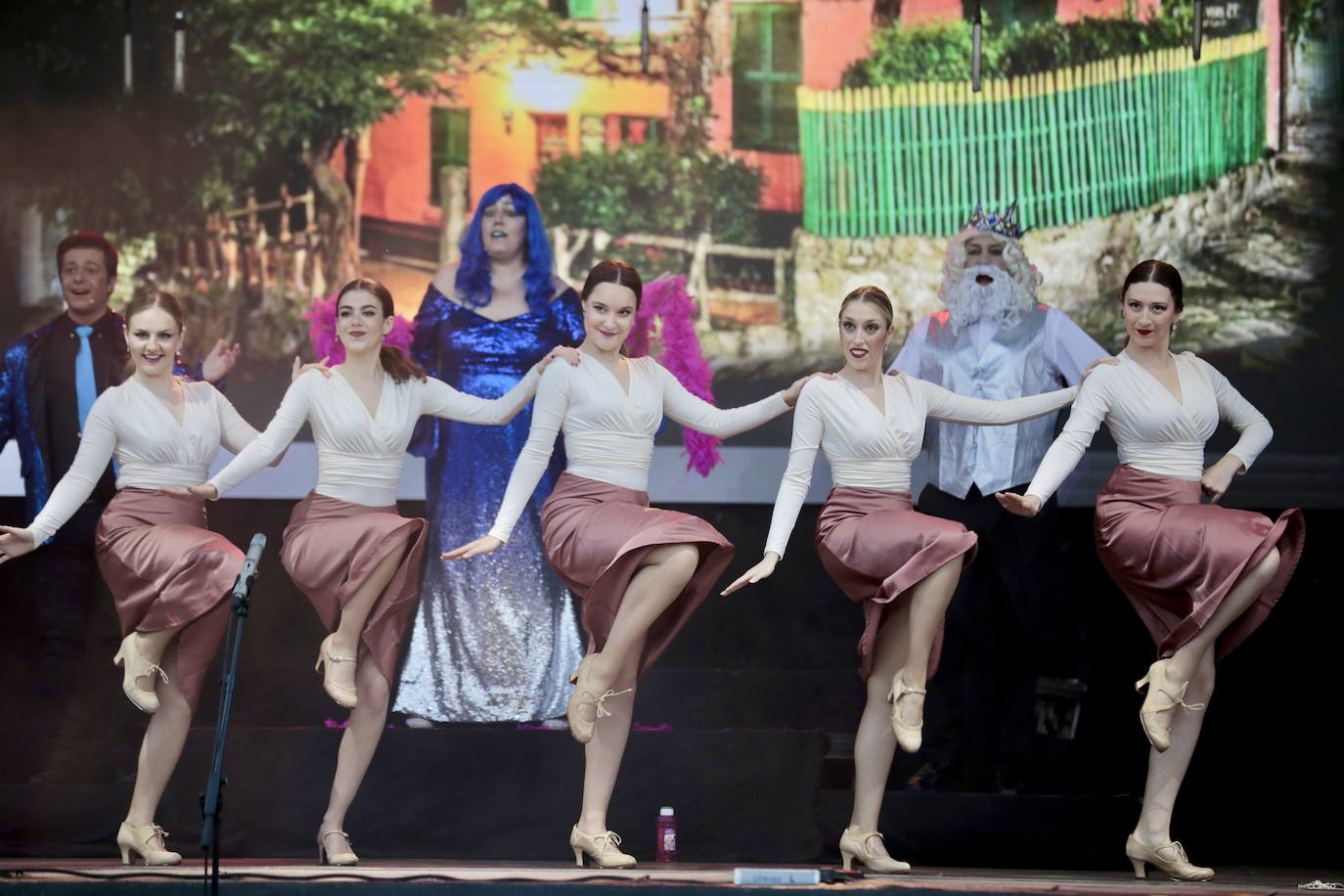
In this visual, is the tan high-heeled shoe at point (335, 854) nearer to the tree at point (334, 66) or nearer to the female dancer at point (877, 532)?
the female dancer at point (877, 532)

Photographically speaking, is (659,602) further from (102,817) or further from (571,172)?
(571,172)

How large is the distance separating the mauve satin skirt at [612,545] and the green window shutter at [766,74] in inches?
90.2

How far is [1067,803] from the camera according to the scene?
6121 mm

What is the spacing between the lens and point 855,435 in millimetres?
5691

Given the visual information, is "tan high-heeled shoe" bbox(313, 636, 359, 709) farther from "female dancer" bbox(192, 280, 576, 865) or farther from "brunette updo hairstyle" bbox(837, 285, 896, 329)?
"brunette updo hairstyle" bbox(837, 285, 896, 329)

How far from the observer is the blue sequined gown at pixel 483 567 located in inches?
262

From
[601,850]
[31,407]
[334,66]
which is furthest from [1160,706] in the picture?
[334,66]

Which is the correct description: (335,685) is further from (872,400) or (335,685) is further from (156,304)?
(872,400)

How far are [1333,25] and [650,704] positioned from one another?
3757mm

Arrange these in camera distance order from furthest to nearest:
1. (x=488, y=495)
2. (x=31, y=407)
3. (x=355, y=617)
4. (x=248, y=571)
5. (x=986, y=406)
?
(x=31, y=407) < (x=488, y=495) < (x=986, y=406) < (x=355, y=617) < (x=248, y=571)

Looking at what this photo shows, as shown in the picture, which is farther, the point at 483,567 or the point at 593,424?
the point at 483,567

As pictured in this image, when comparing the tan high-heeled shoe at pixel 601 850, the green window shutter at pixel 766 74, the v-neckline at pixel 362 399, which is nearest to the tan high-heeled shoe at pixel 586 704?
the tan high-heeled shoe at pixel 601 850

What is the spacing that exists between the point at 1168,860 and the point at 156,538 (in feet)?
10.3

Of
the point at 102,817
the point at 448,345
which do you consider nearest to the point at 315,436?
the point at 448,345
